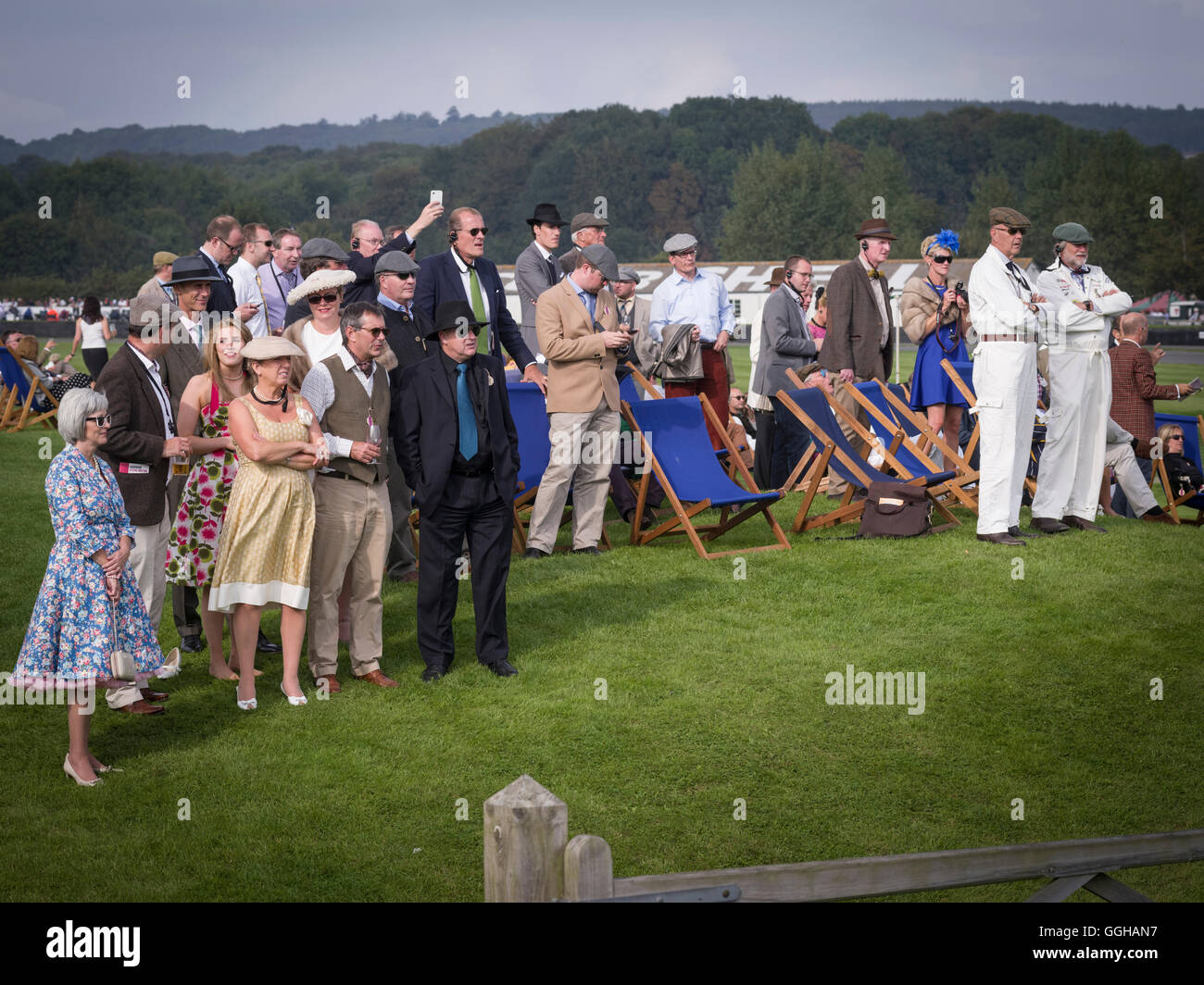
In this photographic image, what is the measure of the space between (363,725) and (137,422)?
1969mm

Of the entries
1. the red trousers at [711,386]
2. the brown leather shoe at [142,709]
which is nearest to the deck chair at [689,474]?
the red trousers at [711,386]

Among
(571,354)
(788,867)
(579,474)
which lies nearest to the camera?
(788,867)

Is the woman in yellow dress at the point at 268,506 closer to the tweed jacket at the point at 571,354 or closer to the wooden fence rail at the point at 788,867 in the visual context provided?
the tweed jacket at the point at 571,354

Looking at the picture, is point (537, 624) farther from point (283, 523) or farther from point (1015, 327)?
point (1015, 327)

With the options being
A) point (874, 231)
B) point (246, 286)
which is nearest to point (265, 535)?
point (246, 286)

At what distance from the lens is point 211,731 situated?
6.41 m

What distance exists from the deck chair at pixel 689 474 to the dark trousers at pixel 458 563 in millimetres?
2873

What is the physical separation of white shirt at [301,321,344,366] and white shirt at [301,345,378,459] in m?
0.18

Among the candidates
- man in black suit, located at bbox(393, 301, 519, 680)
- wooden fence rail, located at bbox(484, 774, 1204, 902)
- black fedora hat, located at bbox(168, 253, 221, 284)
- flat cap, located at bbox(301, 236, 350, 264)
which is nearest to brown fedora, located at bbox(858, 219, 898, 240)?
flat cap, located at bbox(301, 236, 350, 264)

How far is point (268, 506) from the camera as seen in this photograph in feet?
21.8

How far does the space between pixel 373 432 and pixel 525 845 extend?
4.30m

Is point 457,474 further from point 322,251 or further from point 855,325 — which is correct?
point 855,325
